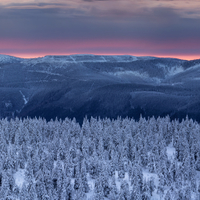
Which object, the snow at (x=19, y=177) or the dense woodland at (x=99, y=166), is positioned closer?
the dense woodland at (x=99, y=166)

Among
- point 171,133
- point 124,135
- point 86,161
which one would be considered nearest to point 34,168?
point 86,161

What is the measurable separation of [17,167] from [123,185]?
111ft

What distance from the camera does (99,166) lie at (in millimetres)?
110375

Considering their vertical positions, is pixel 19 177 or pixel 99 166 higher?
pixel 99 166

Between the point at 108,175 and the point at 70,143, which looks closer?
the point at 108,175

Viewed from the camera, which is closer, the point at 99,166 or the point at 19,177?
the point at 19,177

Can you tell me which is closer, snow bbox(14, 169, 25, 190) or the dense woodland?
the dense woodland

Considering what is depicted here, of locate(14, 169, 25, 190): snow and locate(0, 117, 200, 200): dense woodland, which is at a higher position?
locate(0, 117, 200, 200): dense woodland

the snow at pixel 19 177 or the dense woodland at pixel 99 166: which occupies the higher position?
the dense woodland at pixel 99 166

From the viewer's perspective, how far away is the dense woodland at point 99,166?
9719cm

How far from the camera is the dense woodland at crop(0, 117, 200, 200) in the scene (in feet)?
319

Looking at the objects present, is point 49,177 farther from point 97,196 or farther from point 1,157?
point 1,157

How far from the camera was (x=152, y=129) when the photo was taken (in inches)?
6358

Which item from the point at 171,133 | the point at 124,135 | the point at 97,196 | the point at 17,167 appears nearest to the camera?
the point at 97,196
